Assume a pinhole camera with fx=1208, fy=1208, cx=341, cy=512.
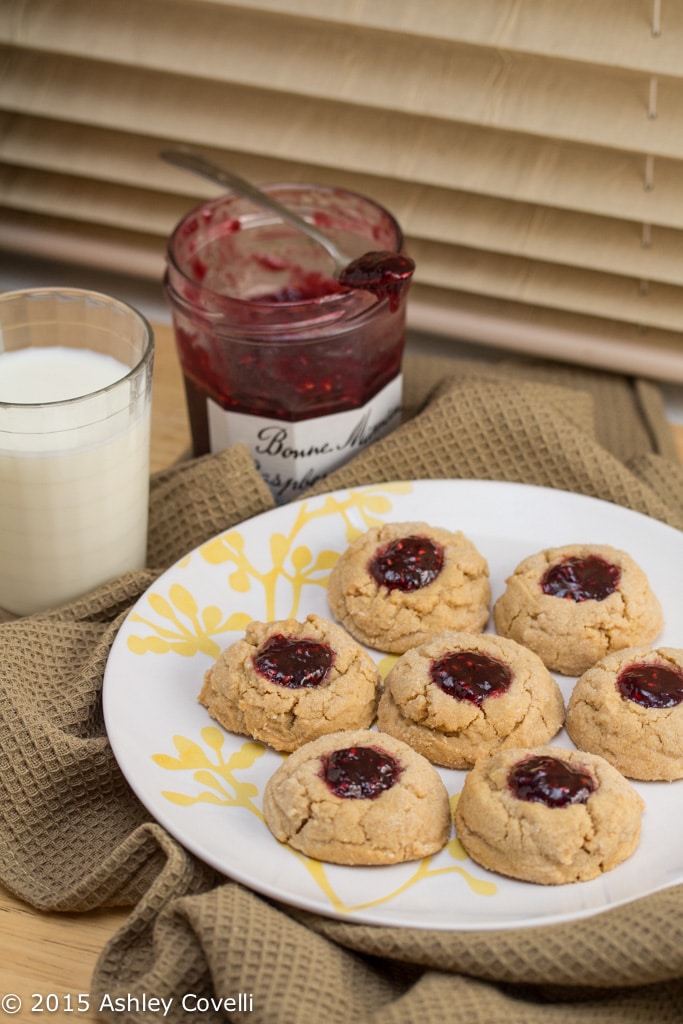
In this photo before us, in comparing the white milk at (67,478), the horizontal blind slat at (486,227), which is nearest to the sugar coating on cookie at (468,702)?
the white milk at (67,478)

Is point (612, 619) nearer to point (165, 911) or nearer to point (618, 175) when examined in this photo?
point (165, 911)

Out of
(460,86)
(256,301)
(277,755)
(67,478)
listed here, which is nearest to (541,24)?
(460,86)

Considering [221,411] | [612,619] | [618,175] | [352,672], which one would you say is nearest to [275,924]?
[352,672]

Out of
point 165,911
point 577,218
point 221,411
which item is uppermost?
point 577,218

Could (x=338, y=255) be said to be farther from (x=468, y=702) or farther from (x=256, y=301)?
(x=468, y=702)

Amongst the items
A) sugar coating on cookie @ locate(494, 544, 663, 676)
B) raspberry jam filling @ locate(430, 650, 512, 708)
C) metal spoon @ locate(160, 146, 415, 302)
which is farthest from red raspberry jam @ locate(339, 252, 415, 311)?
raspberry jam filling @ locate(430, 650, 512, 708)

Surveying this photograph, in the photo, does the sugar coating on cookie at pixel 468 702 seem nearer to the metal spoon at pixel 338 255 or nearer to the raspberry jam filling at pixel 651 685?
the raspberry jam filling at pixel 651 685

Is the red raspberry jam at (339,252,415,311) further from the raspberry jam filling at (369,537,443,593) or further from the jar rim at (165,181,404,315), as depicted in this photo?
the raspberry jam filling at (369,537,443,593)
